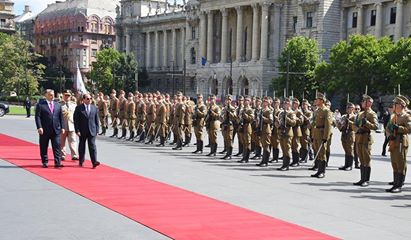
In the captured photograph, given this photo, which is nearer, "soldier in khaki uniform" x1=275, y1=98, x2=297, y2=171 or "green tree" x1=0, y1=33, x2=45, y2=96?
"soldier in khaki uniform" x1=275, y1=98, x2=297, y2=171

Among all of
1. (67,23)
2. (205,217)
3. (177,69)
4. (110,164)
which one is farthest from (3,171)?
(67,23)

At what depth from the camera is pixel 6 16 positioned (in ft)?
382

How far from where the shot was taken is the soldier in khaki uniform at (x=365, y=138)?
48.1ft

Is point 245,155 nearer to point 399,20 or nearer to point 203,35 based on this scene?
point 399,20

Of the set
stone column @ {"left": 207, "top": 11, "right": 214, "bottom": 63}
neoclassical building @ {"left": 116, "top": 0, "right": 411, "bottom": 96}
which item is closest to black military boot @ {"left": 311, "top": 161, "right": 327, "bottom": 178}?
neoclassical building @ {"left": 116, "top": 0, "right": 411, "bottom": 96}

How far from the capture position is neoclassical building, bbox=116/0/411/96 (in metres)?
72.0

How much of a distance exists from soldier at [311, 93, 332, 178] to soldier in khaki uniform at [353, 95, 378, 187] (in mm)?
1032

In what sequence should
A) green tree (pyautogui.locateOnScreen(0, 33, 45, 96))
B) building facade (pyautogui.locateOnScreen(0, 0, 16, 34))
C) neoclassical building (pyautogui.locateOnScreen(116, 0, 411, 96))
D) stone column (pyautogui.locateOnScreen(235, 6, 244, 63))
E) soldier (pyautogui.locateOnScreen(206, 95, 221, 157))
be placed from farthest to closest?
building facade (pyautogui.locateOnScreen(0, 0, 16, 34)) < stone column (pyautogui.locateOnScreen(235, 6, 244, 63)) < green tree (pyautogui.locateOnScreen(0, 33, 45, 96)) < neoclassical building (pyautogui.locateOnScreen(116, 0, 411, 96)) < soldier (pyautogui.locateOnScreen(206, 95, 221, 157))

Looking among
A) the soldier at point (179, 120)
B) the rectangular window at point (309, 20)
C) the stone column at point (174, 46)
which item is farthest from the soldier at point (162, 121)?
the stone column at point (174, 46)

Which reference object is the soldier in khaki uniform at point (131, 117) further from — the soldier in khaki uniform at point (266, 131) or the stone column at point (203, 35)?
the stone column at point (203, 35)

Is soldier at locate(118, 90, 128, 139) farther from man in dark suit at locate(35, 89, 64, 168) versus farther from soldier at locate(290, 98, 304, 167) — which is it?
man in dark suit at locate(35, 89, 64, 168)

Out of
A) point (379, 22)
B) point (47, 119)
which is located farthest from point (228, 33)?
point (47, 119)

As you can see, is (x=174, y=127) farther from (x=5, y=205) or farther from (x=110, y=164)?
(x=5, y=205)

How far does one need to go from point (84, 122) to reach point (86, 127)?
0.14m
